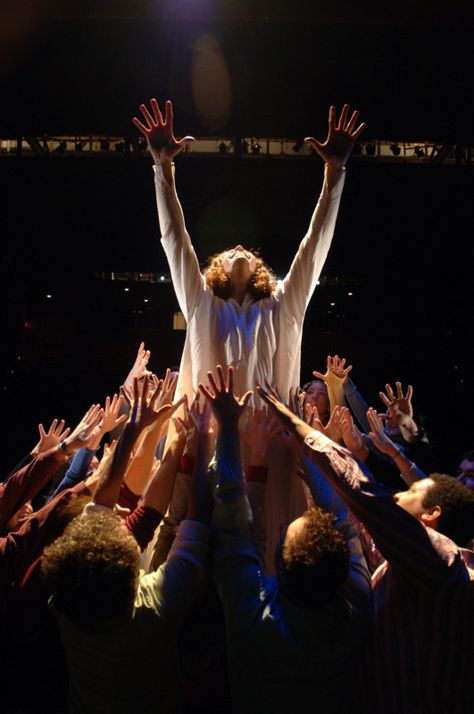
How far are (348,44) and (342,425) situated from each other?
381 cm

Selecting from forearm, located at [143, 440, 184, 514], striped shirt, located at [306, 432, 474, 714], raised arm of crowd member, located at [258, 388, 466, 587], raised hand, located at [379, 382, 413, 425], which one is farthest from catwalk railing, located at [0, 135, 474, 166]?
striped shirt, located at [306, 432, 474, 714]

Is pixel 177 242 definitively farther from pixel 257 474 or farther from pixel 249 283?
pixel 257 474

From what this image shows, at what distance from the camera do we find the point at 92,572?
972 millimetres

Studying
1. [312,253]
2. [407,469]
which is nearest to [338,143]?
[312,253]

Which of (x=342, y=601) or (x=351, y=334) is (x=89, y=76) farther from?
(x=351, y=334)

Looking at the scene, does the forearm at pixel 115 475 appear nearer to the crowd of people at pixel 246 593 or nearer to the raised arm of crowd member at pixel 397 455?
the crowd of people at pixel 246 593

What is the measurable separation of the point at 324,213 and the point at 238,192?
16.0 feet

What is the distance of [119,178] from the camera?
6168 mm

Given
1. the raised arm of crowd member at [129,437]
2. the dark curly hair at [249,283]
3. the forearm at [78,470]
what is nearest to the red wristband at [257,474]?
the raised arm of crowd member at [129,437]

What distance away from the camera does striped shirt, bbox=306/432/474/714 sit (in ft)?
3.41

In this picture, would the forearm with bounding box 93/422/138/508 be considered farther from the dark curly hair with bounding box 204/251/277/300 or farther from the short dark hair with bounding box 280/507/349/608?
the dark curly hair with bounding box 204/251/277/300

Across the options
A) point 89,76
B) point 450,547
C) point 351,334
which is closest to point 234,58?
point 89,76

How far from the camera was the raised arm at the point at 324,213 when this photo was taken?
69.6 inches

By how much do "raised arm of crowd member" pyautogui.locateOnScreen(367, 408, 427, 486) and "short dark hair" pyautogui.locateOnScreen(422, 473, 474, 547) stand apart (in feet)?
1.54
